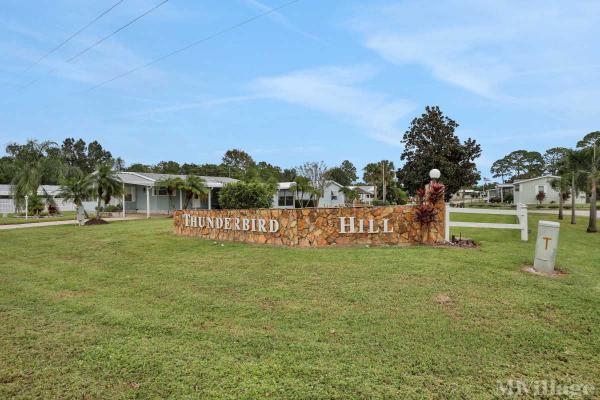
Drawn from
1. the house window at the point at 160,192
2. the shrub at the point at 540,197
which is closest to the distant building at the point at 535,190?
the shrub at the point at 540,197

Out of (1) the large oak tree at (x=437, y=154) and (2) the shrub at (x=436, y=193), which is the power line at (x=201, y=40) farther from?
(1) the large oak tree at (x=437, y=154)

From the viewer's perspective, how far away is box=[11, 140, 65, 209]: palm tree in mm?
27156

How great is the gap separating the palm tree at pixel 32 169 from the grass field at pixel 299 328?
23.9 meters

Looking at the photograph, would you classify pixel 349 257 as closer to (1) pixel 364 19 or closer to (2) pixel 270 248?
(2) pixel 270 248

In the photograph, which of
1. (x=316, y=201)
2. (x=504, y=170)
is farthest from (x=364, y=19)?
(x=504, y=170)

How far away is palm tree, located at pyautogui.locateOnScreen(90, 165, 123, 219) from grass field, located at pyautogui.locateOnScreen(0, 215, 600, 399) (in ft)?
42.8

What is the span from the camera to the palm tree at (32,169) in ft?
89.1

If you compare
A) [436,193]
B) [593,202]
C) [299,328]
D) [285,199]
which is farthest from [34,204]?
[593,202]
